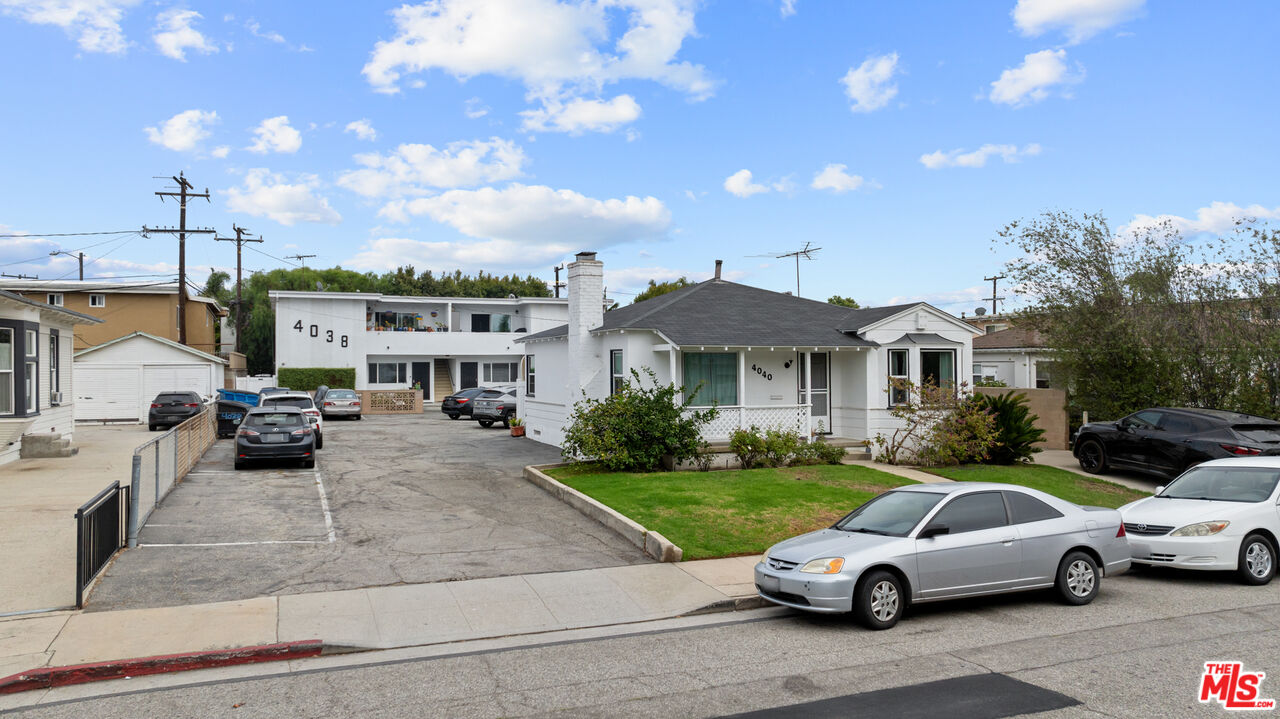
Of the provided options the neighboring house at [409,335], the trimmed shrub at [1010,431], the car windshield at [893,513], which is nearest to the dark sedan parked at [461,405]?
the neighboring house at [409,335]

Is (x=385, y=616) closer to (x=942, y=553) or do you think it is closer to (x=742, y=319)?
(x=942, y=553)

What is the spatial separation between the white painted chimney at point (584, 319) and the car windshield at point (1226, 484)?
45.3ft

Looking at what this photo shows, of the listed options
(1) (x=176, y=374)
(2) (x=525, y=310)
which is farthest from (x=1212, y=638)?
(2) (x=525, y=310)

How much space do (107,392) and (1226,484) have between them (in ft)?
123

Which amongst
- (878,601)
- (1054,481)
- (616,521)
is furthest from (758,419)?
(878,601)

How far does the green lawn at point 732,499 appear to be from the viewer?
12.5 metres

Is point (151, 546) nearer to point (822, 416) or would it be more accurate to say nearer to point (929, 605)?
point (929, 605)

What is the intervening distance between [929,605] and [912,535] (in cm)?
119

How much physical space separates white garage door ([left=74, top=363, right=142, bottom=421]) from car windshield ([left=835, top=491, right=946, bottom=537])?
34.0 m

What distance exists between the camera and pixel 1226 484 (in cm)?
1182

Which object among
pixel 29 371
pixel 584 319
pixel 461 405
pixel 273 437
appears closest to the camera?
pixel 273 437

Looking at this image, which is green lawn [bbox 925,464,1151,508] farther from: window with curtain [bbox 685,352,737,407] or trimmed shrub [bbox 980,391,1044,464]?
window with curtain [bbox 685,352,737,407]

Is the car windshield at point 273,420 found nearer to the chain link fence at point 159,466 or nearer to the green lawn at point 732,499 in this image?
the chain link fence at point 159,466

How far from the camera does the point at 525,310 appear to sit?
2090 inches
